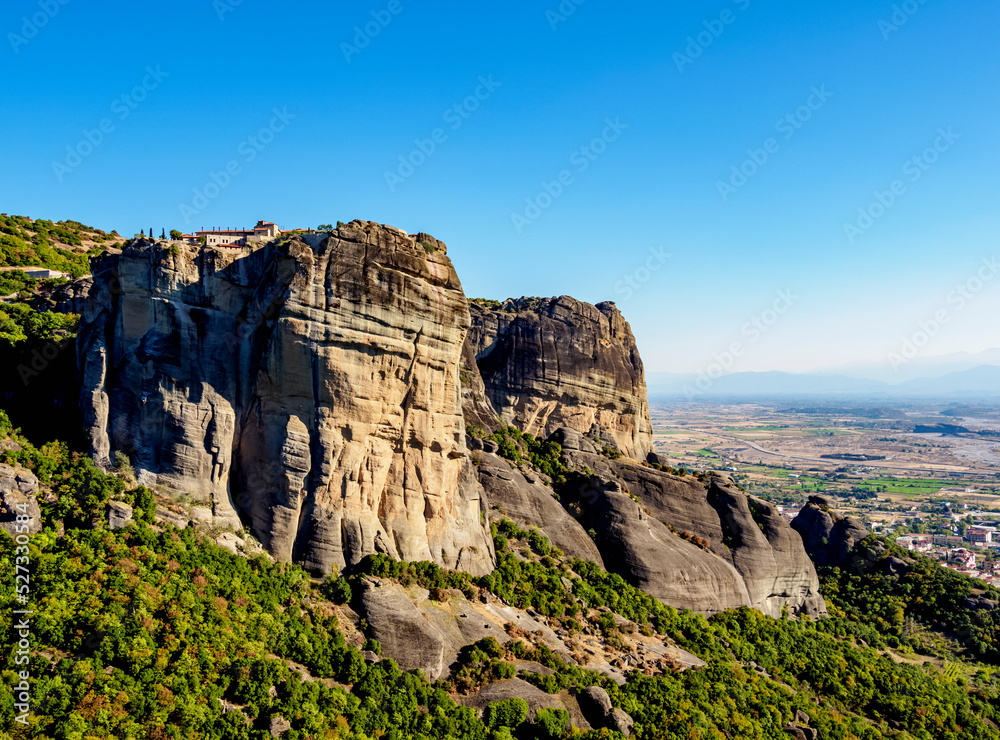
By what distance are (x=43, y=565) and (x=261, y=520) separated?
8.24 meters

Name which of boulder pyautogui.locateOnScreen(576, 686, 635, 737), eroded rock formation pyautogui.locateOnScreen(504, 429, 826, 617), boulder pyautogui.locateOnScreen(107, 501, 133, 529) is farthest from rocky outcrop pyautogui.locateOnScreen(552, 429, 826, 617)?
boulder pyautogui.locateOnScreen(107, 501, 133, 529)

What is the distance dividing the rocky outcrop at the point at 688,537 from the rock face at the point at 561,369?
8155 millimetres

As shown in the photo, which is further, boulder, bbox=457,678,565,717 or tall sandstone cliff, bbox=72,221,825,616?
tall sandstone cliff, bbox=72,221,825,616

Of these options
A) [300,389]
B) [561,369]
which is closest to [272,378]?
[300,389]

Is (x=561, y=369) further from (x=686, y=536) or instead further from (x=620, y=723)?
(x=620, y=723)

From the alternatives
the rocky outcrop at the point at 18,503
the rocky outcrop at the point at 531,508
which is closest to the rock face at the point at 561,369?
the rocky outcrop at the point at 531,508

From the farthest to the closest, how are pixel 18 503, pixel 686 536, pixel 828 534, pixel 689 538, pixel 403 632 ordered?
pixel 828 534 < pixel 686 536 < pixel 689 538 < pixel 403 632 < pixel 18 503

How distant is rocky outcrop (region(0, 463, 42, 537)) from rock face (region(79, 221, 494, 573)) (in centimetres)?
312

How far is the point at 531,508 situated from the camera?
42531 mm

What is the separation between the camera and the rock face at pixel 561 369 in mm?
59875

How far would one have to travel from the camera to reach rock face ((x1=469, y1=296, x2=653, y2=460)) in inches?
2357

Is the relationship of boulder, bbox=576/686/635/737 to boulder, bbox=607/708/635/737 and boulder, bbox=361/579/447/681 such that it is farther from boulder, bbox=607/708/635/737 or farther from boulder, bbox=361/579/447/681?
boulder, bbox=361/579/447/681

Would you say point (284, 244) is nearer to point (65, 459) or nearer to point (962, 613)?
point (65, 459)

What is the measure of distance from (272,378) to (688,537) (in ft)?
104
